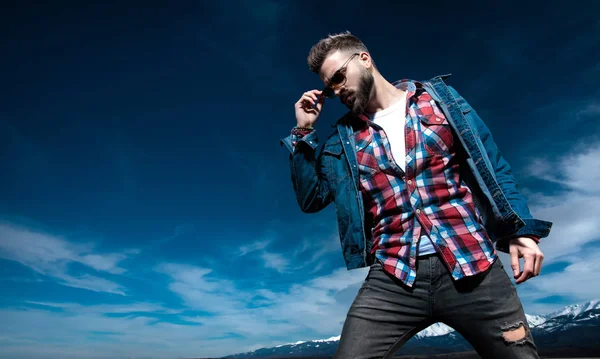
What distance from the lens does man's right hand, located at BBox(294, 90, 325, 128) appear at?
3623 millimetres

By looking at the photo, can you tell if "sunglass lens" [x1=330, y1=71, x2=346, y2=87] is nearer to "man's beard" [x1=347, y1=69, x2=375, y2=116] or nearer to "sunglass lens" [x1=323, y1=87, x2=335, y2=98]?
"sunglass lens" [x1=323, y1=87, x2=335, y2=98]

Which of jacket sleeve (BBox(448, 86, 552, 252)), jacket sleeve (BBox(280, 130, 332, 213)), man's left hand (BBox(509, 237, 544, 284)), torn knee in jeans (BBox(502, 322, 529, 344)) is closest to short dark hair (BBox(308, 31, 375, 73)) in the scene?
jacket sleeve (BBox(280, 130, 332, 213))

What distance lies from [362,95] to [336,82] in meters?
0.32

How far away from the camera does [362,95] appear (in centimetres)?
348

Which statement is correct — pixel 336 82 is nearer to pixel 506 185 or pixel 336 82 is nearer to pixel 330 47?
pixel 330 47

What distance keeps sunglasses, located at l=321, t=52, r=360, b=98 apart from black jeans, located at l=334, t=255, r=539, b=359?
72.4 inches

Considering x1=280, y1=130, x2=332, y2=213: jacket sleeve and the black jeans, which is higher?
x1=280, y1=130, x2=332, y2=213: jacket sleeve

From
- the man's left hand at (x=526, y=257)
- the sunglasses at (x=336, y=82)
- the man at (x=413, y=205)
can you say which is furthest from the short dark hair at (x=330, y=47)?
the man's left hand at (x=526, y=257)

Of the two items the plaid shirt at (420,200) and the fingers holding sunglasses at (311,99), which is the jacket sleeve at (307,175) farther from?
the plaid shirt at (420,200)

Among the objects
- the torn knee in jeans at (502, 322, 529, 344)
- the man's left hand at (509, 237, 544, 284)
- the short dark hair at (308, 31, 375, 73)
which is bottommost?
the torn knee in jeans at (502, 322, 529, 344)

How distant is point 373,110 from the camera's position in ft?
11.8

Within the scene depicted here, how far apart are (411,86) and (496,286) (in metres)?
1.97

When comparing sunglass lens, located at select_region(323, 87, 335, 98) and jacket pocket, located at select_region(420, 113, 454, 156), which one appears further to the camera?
sunglass lens, located at select_region(323, 87, 335, 98)

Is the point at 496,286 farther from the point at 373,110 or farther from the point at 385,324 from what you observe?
the point at 373,110
